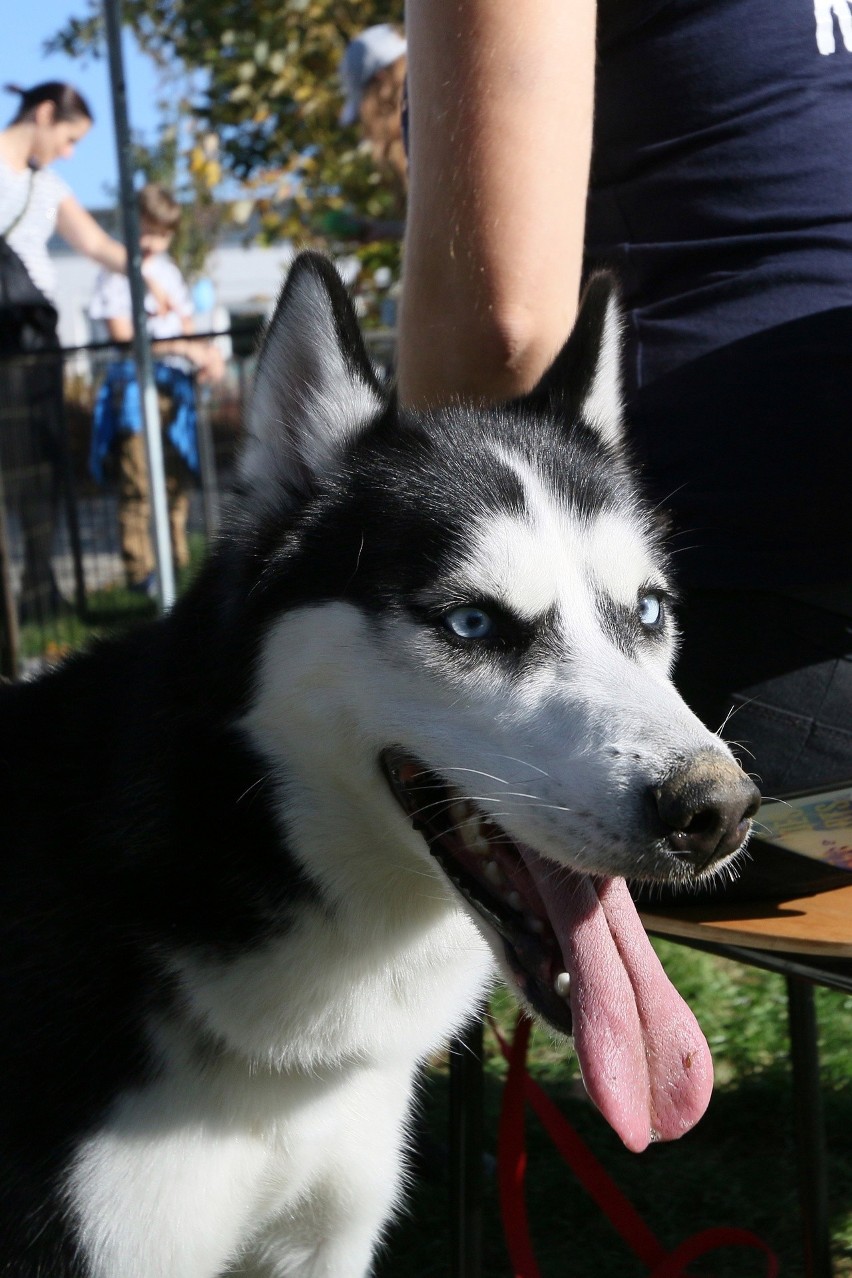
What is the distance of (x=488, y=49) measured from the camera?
5.93 feet

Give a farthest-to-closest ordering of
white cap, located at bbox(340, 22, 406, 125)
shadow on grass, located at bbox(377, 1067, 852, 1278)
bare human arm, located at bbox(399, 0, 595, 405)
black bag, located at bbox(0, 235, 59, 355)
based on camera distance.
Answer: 1. black bag, located at bbox(0, 235, 59, 355)
2. white cap, located at bbox(340, 22, 406, 125)
3. shadow on grass, located at bbox(377, 1067, 852, 1278)
4. bare human arm, located at bbox(399, 0, 595, 405)

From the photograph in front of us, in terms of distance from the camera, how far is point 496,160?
1835 mm

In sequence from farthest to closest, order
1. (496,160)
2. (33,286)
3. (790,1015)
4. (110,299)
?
1. (110,299)
2. (33,286)
3. (790,1015)
4. (496,160)

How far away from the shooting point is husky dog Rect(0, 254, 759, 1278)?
1.78 metres

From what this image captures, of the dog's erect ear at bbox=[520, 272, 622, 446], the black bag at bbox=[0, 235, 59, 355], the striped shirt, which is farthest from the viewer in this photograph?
the striped shirt

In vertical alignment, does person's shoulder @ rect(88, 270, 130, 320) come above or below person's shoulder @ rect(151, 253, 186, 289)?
below

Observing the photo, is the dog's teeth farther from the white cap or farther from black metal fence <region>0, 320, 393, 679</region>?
the white cap

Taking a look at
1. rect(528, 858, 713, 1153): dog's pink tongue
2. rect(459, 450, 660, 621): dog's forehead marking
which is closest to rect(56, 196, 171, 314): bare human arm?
rect(459, 450, 660, 621): dog's forehead marking

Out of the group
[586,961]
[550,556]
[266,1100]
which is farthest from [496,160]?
[266,1100]

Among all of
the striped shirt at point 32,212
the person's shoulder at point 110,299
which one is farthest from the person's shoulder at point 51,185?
the person's shoulder at point 110,299

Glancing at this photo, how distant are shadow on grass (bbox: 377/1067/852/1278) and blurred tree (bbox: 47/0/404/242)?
22.3 feet

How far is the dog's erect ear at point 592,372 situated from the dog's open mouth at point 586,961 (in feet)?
2.46

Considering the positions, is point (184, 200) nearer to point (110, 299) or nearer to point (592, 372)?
point (110, 299)

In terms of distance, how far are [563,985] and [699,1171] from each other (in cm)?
171
